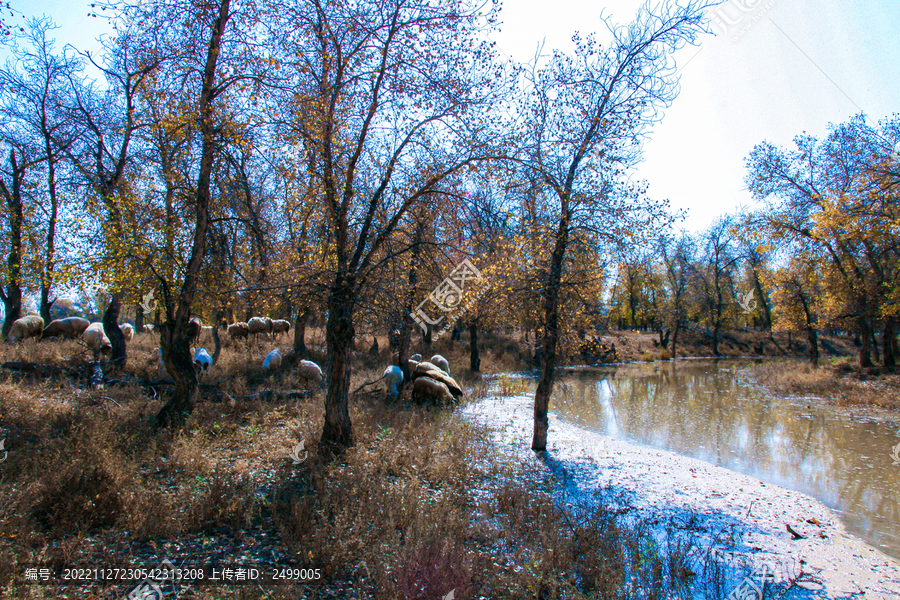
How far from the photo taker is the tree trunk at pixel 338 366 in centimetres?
820

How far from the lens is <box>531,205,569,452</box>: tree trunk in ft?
31.5

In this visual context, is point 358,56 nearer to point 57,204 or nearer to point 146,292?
point 146,292

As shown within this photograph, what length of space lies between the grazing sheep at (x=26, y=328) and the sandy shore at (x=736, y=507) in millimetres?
17700

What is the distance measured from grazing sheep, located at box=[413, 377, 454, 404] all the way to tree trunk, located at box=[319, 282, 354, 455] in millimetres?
5928

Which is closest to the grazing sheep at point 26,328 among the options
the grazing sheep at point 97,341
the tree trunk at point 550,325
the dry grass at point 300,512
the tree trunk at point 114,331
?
the grazing sheep at point 97,341

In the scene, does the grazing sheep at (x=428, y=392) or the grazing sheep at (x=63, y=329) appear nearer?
the grazing sheep at (x=428, y=392)

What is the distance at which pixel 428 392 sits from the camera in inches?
572

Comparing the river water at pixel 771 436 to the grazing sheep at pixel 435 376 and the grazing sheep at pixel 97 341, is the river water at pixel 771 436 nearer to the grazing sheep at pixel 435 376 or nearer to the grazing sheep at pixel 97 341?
the grazing sheep at pixel 435 376

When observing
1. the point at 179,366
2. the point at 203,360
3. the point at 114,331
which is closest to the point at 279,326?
the point at 203,360

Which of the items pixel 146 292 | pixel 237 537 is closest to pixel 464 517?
pixel 237 537

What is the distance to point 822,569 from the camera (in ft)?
18.2

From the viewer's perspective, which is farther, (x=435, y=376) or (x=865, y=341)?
(x=865, y=341)

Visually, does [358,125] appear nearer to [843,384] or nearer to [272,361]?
[272,361]

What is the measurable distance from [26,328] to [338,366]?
51.5ft
